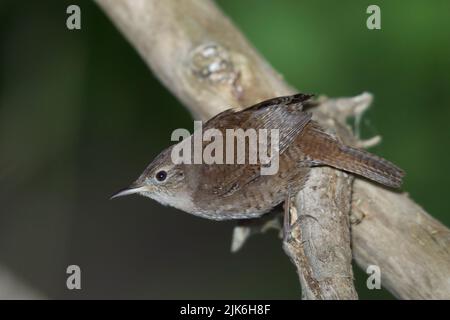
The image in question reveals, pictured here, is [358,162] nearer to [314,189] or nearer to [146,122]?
[314,189]

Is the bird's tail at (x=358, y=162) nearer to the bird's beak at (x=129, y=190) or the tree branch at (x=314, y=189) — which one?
the tree branch at (x=314, y=189)

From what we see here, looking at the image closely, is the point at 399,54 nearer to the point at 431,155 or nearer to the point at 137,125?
the point at 431,155

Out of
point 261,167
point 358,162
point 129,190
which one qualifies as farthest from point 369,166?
point 129,190

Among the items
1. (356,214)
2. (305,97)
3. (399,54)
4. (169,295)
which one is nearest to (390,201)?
(356,214)

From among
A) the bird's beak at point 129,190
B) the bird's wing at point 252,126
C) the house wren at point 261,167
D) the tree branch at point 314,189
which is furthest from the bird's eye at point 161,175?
the tree branch at point 314,189

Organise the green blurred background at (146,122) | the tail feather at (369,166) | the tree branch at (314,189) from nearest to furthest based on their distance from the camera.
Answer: the tree branch at (314,189), the tail feather at (369,166), the green blurred background at (146,122)
